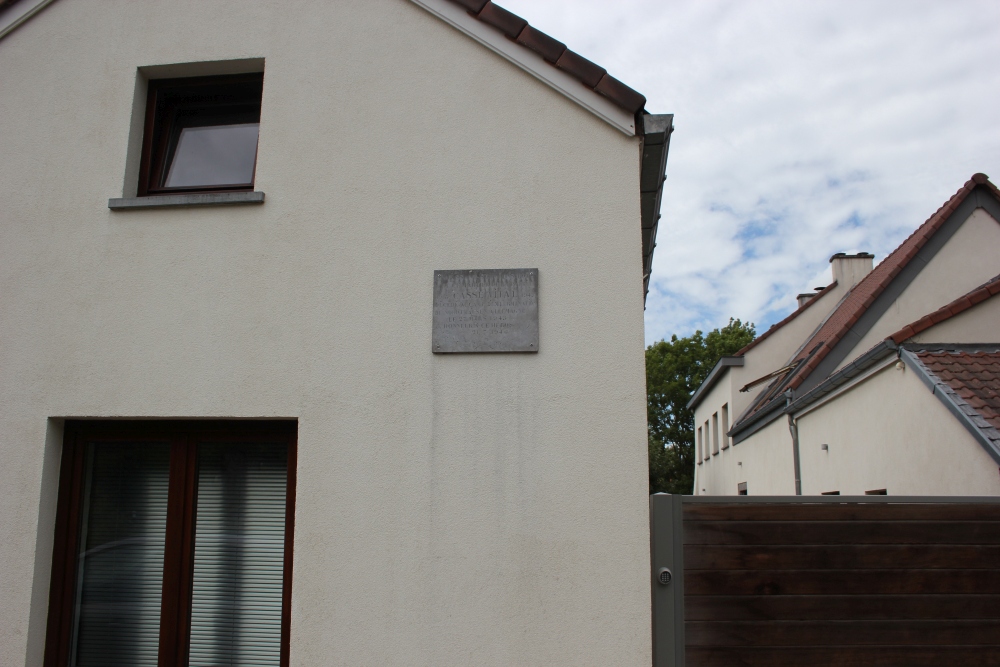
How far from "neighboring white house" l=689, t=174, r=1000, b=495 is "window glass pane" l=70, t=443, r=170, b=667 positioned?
21.2 ft

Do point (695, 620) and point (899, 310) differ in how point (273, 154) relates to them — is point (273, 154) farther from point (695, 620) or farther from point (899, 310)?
point (899, 310)

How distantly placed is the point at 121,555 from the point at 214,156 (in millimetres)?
2781

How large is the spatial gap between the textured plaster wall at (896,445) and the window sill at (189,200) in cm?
643

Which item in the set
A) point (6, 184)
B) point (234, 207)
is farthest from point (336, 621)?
point (6, 184)

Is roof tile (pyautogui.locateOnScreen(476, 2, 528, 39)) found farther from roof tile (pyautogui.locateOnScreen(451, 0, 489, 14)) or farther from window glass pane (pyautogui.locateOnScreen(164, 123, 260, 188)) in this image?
window glass pane (pyautogui.locateOnScreen(164, 123, 260, 188))

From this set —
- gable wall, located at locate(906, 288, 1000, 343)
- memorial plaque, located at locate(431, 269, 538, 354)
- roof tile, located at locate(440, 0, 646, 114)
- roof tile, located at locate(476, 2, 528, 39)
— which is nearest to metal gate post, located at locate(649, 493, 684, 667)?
memorial plaque, located at locate(431, 269, 538, 354)

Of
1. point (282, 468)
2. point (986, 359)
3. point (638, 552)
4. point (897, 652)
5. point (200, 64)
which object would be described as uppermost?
point (200, 64)

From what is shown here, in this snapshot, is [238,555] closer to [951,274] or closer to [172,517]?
[172,517]

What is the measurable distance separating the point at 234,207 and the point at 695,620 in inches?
150

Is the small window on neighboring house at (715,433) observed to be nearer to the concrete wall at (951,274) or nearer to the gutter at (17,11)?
the concrete wall at (951,274)

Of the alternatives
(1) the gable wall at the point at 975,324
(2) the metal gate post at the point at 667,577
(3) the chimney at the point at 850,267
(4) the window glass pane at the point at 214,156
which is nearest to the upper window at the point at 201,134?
(4) the window glass pane at the point at 214,156

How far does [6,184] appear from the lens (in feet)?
17.7

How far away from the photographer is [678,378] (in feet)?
167

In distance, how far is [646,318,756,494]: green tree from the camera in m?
49.9
